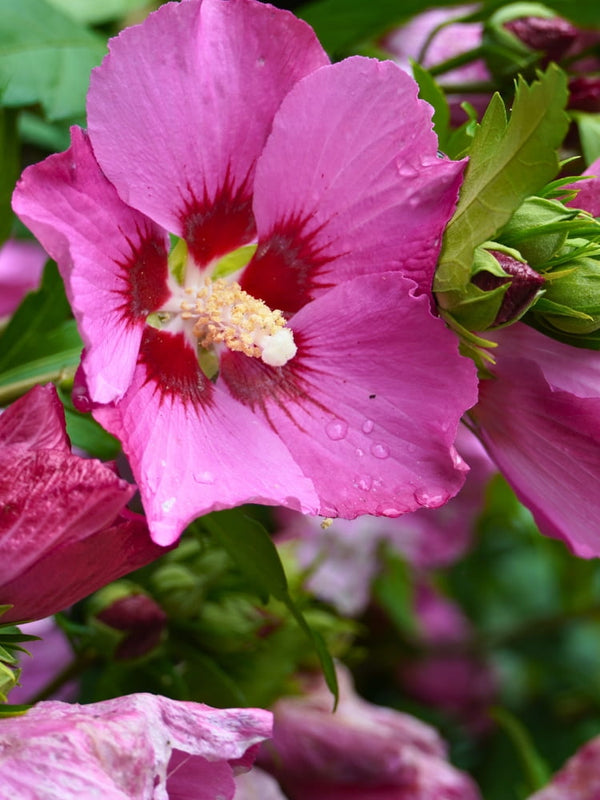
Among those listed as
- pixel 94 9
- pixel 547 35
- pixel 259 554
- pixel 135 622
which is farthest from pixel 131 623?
pixel 94 9

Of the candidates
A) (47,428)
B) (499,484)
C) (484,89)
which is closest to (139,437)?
(47,428)

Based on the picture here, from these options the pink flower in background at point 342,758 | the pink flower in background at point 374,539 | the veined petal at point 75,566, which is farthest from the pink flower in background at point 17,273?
the veined petal at point 75,566

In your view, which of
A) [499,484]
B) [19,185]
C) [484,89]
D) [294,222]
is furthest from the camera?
[499,484]

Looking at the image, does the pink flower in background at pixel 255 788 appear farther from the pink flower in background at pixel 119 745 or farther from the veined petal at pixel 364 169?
the veined petal at pixel 364 169

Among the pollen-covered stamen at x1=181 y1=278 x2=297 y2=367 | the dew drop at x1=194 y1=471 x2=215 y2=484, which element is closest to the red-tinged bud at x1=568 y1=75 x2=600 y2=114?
the pollen-covered stamen at x1=181 y1=278 x2=297 y2=367

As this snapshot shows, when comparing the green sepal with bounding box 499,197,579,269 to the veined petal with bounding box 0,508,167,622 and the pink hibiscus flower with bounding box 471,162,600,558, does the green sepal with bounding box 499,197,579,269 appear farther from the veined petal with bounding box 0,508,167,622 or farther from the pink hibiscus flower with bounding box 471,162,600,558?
the veined petal with bounding box 0,508,167,622

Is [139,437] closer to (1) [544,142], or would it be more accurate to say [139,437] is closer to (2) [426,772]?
(1) [544,142]
